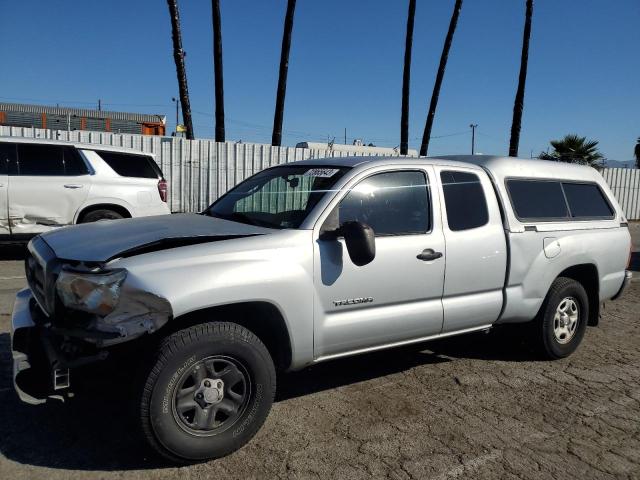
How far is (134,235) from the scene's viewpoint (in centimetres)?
317

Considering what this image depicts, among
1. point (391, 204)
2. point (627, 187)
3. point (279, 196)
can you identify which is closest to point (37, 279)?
point (279, 196)

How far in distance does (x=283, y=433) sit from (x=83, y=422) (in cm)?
128

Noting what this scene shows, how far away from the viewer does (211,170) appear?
13945mm

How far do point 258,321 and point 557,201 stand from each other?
3.24 meters

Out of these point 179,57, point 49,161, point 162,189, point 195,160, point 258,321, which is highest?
point 179,57

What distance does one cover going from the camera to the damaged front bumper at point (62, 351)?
8.70 feet

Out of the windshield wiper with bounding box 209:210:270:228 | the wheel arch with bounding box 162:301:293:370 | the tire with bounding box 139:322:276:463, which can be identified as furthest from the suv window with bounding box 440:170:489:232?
the tire with bounding box 139:322:276:463

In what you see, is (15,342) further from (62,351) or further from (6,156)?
(6,156)

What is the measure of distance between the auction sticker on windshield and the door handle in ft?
2.82

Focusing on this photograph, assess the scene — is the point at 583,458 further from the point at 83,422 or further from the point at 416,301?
the point at 83,422

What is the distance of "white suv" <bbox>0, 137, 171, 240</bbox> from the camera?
25.8 ft

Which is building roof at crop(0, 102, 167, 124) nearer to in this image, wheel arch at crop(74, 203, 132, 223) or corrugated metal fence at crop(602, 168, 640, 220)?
wheel arch at crop(74, 203, 132, 223)

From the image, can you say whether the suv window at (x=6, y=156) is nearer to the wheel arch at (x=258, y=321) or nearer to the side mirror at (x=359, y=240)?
the wheel arch at (x=258, y=321)

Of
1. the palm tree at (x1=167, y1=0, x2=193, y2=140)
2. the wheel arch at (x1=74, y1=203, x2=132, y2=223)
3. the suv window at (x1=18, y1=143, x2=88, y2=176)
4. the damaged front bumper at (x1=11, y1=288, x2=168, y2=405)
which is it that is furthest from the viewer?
the palm tree at (x1=167, y1=0, x2=193, y2=140)
